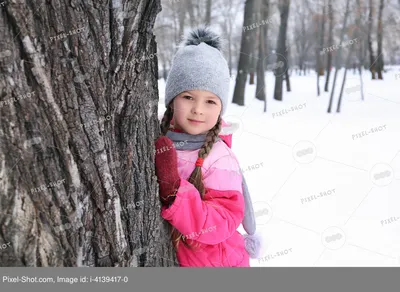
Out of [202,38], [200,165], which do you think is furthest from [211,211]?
[202,38]

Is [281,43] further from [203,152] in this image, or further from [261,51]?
[203,152]

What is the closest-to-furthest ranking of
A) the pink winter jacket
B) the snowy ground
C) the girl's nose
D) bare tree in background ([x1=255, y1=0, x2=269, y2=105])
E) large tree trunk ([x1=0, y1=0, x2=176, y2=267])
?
1. large tree trunk ([x1=0, y1=0, x2=176, y2=267])
2. the pink winter jacket
3. the girl's nose
4. the snowy ground
5. bare tree in background ([x1=255, y1=0, x2=269, y2=105])

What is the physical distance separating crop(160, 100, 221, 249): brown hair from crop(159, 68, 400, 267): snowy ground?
0.60 meters

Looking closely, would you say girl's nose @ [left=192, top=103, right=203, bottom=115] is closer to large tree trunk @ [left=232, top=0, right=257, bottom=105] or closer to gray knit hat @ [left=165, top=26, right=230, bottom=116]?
gray knit hat @ [left=165, top=26, right=230, bottom=116]

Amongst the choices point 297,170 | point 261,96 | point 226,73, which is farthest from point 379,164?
point 261,96

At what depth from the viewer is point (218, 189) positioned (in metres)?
1.42

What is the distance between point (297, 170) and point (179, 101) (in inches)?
169

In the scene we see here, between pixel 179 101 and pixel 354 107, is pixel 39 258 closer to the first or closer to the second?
pixel 179 101

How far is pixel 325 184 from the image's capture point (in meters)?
5.03

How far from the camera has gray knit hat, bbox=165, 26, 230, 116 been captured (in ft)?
4.95

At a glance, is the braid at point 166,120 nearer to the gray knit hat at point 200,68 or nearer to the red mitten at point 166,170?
the gray knit hat at point 200,68

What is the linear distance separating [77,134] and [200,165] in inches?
20.8

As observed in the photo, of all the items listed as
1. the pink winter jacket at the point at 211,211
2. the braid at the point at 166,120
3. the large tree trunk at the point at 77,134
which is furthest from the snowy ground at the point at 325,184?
the large tree trunk at the point at 77,134

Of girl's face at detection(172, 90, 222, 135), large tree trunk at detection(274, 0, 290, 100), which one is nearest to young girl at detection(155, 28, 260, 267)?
girl's face at detection(172, 90, 222, 135)
